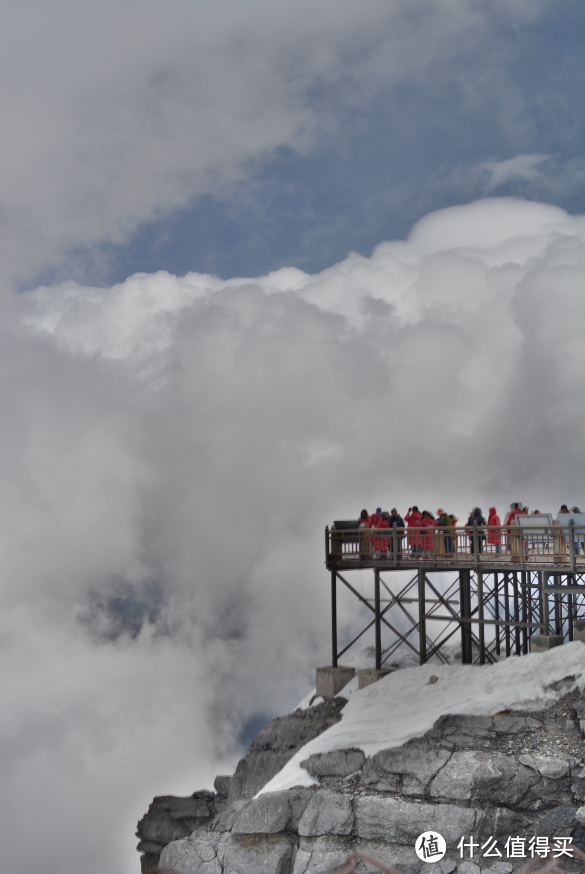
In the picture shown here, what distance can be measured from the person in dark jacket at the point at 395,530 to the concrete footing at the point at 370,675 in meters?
4.42

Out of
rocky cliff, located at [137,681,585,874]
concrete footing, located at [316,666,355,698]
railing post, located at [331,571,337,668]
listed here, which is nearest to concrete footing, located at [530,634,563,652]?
rocky cliff, located at [137,681,585,874]

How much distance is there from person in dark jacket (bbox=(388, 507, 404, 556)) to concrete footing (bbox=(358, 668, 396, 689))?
174 inches

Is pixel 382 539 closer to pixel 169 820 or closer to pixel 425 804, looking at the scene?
pixel 425 804

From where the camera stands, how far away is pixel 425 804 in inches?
788

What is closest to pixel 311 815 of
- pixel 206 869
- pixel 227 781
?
pixel 206 869

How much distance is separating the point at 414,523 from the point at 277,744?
979cm

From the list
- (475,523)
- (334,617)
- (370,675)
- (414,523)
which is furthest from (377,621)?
(475,523)

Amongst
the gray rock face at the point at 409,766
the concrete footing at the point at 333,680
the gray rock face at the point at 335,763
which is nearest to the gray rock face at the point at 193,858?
the gray rock face at the point at 335,763

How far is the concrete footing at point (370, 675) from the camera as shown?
93.5ft

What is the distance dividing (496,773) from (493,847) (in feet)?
5.70

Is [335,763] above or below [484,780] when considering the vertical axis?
below

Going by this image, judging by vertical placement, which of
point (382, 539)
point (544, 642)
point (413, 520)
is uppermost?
point (413, 520)

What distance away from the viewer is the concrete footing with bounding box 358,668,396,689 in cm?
2848

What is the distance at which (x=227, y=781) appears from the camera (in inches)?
1278
